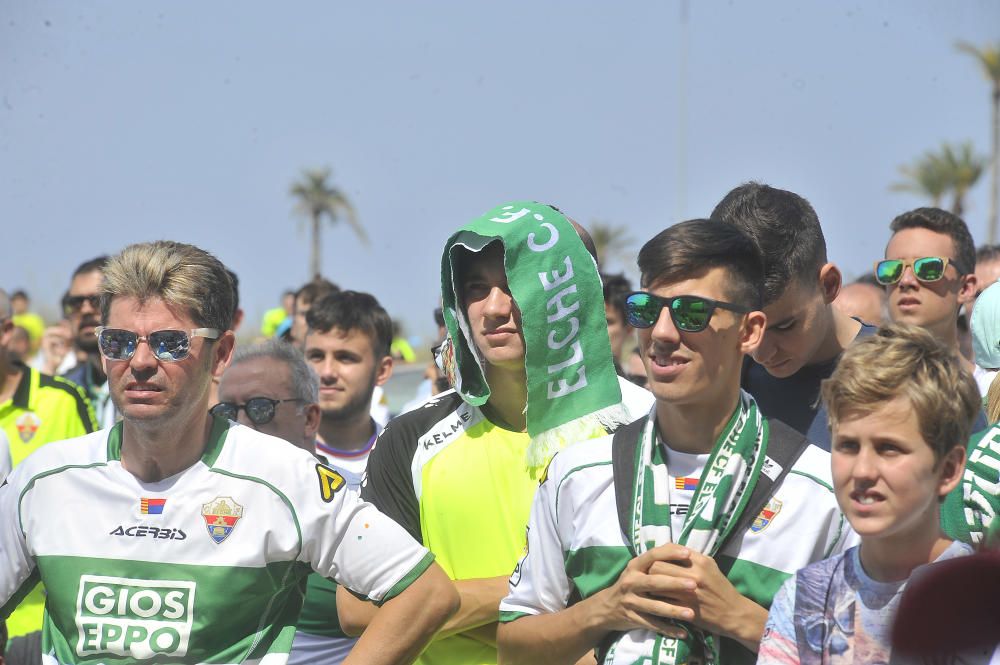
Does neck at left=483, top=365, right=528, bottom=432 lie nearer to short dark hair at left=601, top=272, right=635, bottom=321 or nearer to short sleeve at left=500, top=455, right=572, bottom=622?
short sleeve at left=500, top=455, right=572, bottom=622

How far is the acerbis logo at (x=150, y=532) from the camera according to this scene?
3729 mm

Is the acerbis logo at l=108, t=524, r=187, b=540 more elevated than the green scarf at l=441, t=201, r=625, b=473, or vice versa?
the green scarf at l=441, t=201, r=625, b=473

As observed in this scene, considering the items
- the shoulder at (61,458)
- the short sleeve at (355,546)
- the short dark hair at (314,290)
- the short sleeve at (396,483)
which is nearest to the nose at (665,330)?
the short sleeve at (355,546)

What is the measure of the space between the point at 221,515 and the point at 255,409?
1.89 metres

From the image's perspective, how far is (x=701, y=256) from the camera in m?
3.52

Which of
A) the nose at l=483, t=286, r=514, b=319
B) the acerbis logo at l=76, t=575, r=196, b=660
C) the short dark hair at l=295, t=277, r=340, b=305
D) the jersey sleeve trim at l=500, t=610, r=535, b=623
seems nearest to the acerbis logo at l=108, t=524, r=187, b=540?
the acerbis logo at l=76, t=575, r=196, b=660

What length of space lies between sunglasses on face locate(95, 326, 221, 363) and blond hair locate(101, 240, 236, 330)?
0.31ft

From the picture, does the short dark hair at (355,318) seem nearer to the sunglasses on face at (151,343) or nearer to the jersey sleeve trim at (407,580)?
the sunglasses on face at (151,343)

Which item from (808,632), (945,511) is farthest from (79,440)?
(945,511)

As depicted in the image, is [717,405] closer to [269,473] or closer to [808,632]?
[808,632]

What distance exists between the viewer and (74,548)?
3.72 m

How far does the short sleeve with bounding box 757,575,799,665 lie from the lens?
2973 millimetres

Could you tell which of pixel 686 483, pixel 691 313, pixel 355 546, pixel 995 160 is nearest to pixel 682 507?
pixel 686 483

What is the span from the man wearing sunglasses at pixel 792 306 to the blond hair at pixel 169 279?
5.46ft
